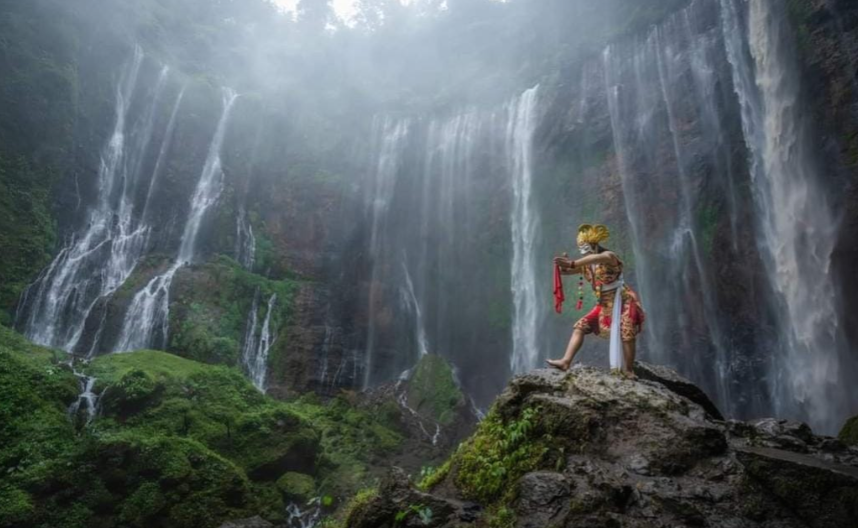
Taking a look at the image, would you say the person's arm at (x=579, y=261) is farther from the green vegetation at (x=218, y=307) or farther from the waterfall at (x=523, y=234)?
the green vegetation at (x=218, y=307)

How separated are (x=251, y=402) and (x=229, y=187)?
1348 cm

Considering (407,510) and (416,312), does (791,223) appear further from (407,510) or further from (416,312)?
(407,510)

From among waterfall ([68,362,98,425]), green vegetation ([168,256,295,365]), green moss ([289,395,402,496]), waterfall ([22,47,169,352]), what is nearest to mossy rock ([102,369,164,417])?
waterfall ([68,362,98,425])

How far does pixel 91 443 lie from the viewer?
7.70 m

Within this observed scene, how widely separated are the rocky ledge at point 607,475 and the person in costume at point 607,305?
1.07 feet

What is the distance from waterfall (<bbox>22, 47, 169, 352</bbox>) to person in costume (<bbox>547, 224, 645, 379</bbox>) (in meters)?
15.9

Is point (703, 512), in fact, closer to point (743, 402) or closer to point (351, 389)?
point (743, 402)

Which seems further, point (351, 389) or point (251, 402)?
point (351, 389)

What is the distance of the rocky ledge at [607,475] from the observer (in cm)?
301

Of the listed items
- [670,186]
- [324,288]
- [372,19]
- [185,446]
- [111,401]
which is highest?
[372,19]

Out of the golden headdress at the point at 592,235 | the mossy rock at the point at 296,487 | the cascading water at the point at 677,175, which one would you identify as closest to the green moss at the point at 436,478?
the golden headdress at the point at 592,235

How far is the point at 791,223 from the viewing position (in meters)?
12.8

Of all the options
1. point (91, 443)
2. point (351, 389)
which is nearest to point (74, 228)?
point (351, 389)

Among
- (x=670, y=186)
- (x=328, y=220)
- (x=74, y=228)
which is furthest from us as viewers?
(x=328, y=220)
